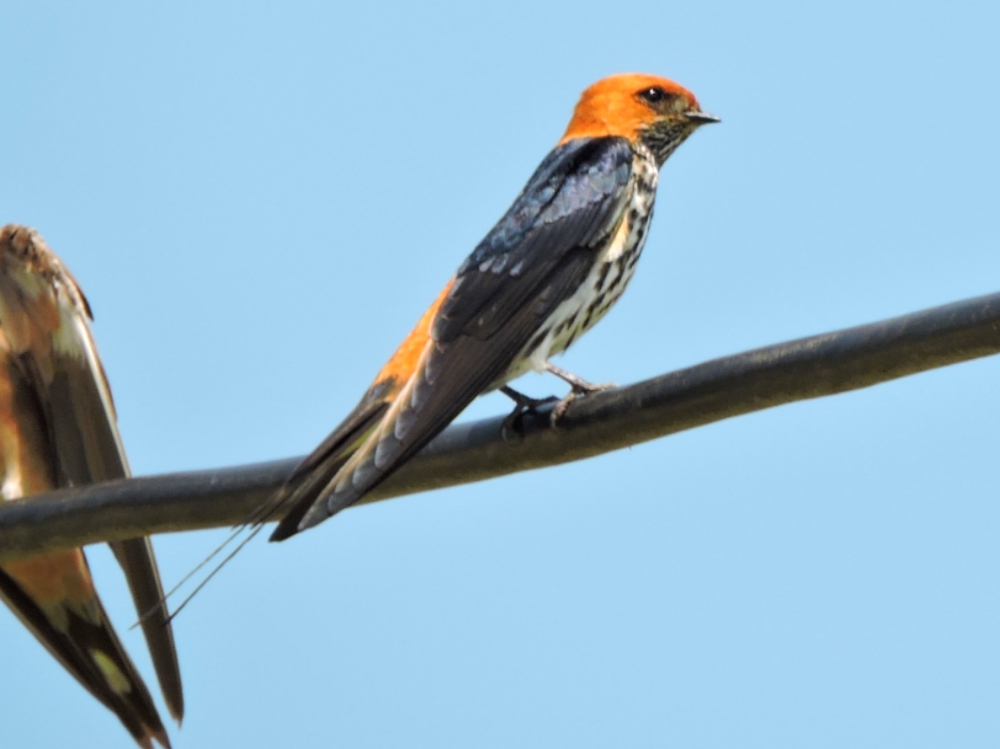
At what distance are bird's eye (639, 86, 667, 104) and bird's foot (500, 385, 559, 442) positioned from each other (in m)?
1.21

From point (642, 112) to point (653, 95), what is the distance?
73mm

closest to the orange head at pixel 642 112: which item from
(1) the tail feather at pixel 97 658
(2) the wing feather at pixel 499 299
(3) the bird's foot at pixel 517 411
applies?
(2) the wing feather at pixel 499 299

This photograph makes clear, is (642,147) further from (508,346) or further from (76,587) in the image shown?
(76,587)

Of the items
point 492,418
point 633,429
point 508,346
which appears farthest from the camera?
point 508,346

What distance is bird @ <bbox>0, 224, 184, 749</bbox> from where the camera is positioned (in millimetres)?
4102

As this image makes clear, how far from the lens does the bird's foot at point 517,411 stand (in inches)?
111

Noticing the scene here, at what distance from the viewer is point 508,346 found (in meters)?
3.53

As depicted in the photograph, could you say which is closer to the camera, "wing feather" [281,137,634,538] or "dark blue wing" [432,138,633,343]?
"wing feather" [281,137,634,538]

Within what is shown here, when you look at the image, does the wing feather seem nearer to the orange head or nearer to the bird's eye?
the orange head

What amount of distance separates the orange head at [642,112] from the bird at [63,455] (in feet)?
4.99

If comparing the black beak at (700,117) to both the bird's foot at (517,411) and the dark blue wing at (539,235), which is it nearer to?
the dark blue wing at (539,235)

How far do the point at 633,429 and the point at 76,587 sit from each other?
2.37 meters

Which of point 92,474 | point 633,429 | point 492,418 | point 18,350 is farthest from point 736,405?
point 18,350

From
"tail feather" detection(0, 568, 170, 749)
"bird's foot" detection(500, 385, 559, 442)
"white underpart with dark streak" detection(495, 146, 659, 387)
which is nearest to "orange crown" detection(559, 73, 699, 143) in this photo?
"white underpart with dark streak" detection(495, 146, 659, 387)
